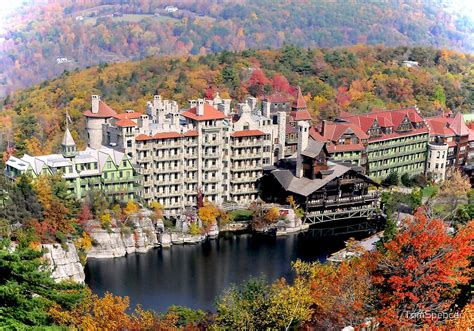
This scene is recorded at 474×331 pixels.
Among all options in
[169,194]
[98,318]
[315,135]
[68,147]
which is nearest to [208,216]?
[169,194]

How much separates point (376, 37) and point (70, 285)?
402ft

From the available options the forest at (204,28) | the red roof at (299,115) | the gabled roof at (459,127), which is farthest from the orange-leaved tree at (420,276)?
the forest at (204,28)

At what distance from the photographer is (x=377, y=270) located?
29.7 m

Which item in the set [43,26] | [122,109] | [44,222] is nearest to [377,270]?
[44,222]

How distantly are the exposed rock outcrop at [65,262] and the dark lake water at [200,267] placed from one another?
3.85 ft

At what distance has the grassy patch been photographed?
2317 inches

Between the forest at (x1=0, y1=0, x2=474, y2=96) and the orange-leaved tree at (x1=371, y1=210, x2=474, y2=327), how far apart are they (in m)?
96.9

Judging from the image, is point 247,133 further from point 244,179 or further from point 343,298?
point 343,298

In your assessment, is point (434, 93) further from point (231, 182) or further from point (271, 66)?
point (231, 182)

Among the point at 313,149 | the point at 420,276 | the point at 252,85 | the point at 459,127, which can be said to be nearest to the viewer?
the point at 420,276

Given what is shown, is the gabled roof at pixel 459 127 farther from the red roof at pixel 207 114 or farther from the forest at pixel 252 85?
the red roof at pixel 207 114

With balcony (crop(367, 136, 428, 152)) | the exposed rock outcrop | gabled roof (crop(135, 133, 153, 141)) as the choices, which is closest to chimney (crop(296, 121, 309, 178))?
balcony (crop(367, 136, 428, 152))

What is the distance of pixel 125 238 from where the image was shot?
5244cm

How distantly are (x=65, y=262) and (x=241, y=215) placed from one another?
18.1m
